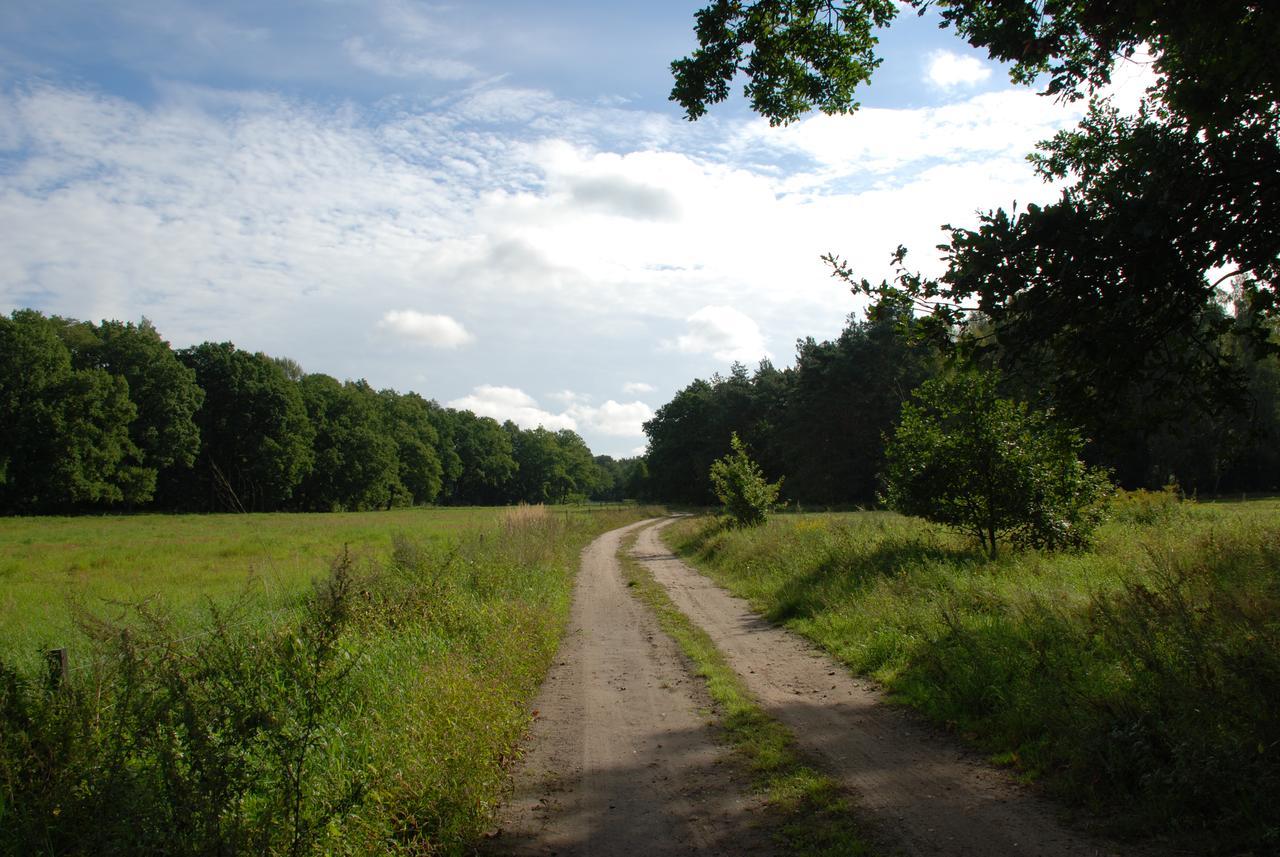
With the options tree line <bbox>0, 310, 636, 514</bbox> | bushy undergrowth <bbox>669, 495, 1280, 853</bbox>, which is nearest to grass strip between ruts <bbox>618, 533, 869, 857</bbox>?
bushy undergrowth <bbox>669, 495, 1280, 853</bbox>

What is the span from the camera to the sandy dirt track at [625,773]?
4.72m

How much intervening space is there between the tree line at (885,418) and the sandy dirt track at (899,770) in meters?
2.95

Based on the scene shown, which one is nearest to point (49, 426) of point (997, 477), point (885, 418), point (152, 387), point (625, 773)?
point (152, 387)

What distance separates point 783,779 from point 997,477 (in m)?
9.28

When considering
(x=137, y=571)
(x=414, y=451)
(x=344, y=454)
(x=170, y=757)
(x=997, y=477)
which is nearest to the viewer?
(x=170, y=757)

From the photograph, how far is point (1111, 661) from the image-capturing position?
21.4 feet

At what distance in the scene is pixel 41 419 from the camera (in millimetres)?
53125

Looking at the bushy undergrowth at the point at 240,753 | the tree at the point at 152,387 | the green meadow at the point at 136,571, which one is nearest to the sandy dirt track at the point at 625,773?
the bushy undergrowth at the point at 240,753

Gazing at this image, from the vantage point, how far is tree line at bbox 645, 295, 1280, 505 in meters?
6.33

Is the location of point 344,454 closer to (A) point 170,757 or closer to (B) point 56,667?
(B) point 56,667

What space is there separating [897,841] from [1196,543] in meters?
8.77

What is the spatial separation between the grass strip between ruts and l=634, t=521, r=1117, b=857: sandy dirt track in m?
0.16

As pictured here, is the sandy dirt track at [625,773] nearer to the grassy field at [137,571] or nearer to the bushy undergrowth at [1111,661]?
the bushy undergrowth at [1111,661]

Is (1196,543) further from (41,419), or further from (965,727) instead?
(41,419)
